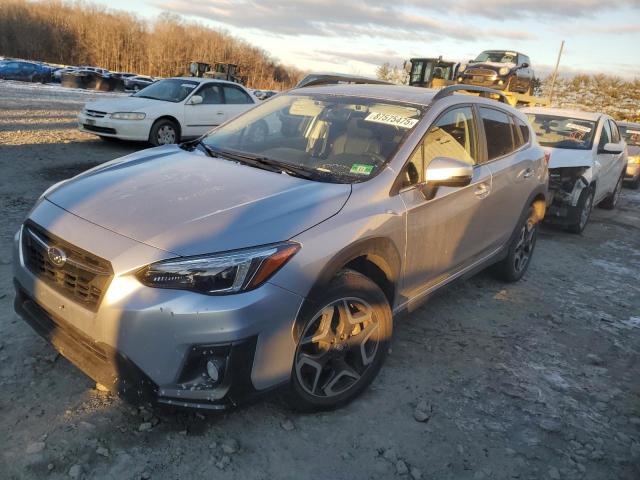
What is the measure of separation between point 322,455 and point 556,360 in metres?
2.08

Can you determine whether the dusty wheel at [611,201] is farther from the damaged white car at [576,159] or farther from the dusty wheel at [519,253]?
the dusty wheel at [519,253]

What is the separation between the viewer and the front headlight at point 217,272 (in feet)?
6.80

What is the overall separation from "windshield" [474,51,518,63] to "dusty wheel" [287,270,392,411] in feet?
54.7

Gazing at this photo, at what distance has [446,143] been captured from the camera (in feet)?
11.2

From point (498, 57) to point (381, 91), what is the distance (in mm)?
15905

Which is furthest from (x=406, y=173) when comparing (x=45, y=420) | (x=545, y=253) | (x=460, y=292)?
(x=545, y=253)

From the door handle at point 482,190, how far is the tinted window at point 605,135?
5155mm

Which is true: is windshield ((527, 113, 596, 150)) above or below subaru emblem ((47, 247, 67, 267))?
above

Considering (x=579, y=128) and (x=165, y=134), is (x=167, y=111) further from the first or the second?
(x=579, y=128)

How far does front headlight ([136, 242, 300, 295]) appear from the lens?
207cm

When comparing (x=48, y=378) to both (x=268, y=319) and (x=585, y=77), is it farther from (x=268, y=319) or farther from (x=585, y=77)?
(x=585, y=77)

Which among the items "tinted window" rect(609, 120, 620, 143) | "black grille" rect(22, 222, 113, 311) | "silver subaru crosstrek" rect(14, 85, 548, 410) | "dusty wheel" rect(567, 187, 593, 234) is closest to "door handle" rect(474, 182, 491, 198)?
"silver subaru crosstrek" rect(14, 85, 548, 410)

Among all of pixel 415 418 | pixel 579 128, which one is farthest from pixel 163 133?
pixel 415 418

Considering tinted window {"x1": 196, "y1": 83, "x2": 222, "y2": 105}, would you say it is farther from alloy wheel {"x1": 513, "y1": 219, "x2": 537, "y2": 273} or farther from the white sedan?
alloy wheel {"x1": 513, "y1": 219, "x2": 537, "y2": 273}
